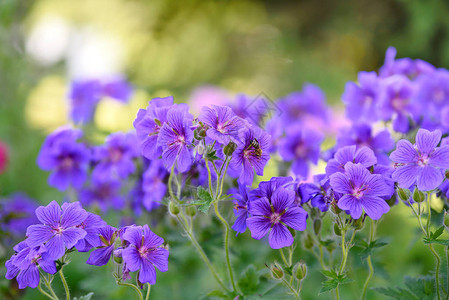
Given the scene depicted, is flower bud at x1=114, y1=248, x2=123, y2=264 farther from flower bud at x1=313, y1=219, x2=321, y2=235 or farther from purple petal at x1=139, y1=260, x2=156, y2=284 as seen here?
flower bud at x1=313, y1=219, x2=321, y2=235

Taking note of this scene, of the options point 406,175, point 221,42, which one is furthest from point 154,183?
point 221,42

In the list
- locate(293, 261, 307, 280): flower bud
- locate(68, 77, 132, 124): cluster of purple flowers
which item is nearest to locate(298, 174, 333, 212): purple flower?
locate(293, 261, 307, 280): flower bud

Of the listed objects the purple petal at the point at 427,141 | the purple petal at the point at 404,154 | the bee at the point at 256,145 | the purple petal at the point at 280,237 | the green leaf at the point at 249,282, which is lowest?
the green leaf at the point at 249,282

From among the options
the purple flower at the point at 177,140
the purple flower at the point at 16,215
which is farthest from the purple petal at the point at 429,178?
the purple flower at the point at 16,215

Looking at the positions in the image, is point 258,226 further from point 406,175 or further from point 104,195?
point 104,195

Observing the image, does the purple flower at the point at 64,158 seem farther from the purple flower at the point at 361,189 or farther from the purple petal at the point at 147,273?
the purple flower at the point at 361,189

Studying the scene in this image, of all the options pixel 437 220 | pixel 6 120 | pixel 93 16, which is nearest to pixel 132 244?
pixel 437 220

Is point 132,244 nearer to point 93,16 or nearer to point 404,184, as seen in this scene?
point 404,184
